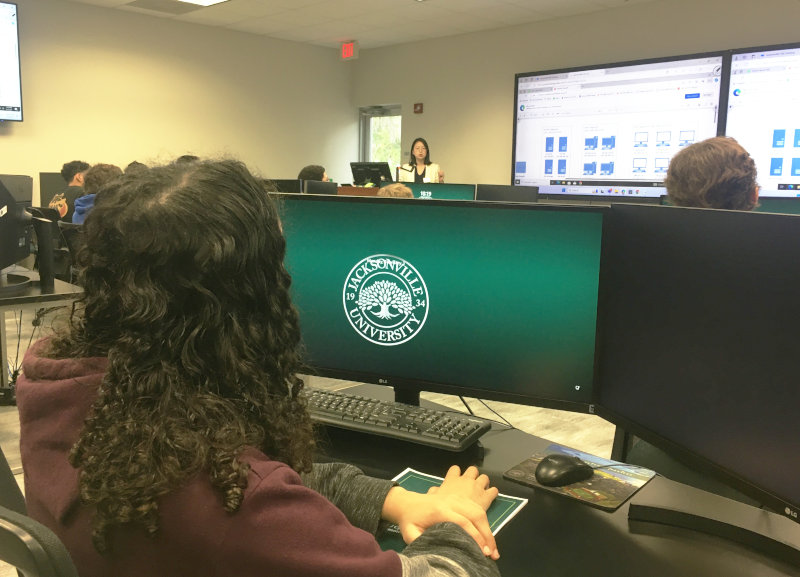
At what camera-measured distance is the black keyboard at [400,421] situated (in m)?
1.16

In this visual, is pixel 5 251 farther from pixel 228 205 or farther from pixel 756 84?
pixel 756 84

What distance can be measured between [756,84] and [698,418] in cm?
524

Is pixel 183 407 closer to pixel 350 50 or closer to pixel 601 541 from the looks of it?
pixel 601 541

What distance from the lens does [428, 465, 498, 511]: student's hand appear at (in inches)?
37.6

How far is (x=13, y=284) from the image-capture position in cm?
272

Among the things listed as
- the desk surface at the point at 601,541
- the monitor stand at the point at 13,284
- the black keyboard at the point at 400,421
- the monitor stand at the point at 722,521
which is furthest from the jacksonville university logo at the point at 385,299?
the monitor stand at the point at 13,284

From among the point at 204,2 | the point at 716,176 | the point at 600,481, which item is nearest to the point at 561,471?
the point at 600,481

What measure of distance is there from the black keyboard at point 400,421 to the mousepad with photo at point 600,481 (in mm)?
109

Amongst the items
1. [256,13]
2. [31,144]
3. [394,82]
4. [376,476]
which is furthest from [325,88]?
[376,476]

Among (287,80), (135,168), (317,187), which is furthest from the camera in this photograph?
(287,80)

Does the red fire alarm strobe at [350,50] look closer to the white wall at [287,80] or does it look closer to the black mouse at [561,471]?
the white wall at [287,80]

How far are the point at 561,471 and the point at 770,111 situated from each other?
5148mm

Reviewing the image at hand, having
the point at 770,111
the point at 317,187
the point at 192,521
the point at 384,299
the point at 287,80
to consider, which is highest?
the point at 287,80

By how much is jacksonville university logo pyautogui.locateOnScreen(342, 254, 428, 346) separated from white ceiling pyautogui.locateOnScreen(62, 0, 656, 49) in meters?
5.43
